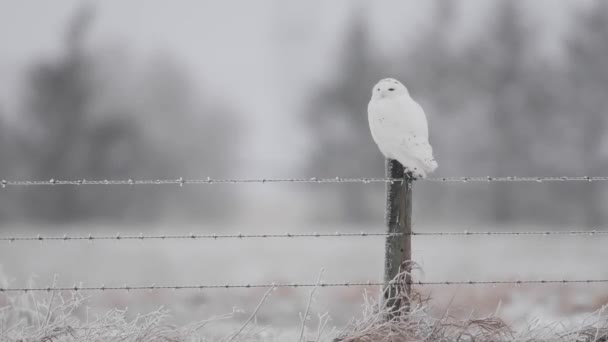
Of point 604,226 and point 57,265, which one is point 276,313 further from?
point 604,226

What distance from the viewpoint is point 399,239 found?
4199mm

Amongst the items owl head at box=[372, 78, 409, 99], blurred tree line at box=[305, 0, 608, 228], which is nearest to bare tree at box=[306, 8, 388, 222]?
blurred tree line at box=[305, 0, 608, 228]

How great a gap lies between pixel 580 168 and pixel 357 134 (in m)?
5.56

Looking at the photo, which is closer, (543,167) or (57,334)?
(57,334)

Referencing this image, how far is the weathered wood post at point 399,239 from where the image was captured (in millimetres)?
4195

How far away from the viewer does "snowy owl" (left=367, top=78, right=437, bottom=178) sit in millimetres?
4168

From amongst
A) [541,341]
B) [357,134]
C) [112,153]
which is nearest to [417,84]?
[357,134]

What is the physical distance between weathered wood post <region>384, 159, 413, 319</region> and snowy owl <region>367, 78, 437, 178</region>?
12cm

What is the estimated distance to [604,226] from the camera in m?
16.8

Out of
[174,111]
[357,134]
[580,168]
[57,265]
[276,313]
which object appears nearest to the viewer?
[276,313]

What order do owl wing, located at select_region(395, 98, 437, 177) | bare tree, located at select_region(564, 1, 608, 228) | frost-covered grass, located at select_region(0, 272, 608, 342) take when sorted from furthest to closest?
bare tree, located at select_region(564, 1, 608, 228) < owl wing, located at select_region(395, 98, 437, 177) < frost-covered grass, located at select_region(0, 272, 608, 342)

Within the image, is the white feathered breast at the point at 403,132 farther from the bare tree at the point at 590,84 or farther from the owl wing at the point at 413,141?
the bare tree at the point at 590,84

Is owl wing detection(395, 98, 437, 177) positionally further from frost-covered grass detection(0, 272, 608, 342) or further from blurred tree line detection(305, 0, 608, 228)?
blurred tree line detection(305, 0, 608, 228)

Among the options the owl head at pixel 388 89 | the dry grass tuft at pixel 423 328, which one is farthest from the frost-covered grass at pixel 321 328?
the owl head at pixel 388 89
